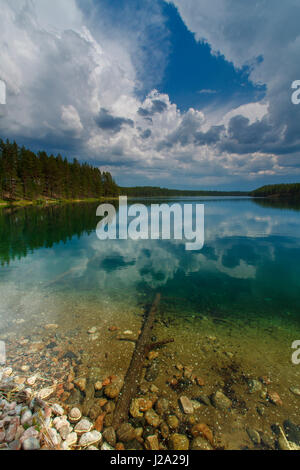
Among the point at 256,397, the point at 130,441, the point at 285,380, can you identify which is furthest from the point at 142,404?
the point at 285,380

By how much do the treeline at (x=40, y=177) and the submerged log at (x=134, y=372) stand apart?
89.2 metres

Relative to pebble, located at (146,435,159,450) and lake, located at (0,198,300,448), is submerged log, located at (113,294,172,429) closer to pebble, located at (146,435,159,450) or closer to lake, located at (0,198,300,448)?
lake, located at (0,198,300,448)

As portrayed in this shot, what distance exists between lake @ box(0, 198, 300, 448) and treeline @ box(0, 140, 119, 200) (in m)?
74.5

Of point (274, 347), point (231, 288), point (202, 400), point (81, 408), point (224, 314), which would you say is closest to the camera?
point (81, 408)

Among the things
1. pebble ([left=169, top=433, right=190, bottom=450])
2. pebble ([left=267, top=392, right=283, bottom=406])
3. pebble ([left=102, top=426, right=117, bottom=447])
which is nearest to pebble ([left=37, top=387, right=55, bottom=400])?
pebble ([left=102, top=426, right=117, bottom=447])

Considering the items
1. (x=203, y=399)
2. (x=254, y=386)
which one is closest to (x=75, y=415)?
(x=203, y=399)

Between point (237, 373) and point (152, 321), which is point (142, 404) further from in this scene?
point (152, 321)

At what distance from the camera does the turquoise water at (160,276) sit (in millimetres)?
10828

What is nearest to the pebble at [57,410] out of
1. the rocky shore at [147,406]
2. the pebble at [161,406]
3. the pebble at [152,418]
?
the rocky shore at [147,406]

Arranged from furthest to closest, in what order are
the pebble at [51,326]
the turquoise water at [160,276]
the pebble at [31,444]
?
the turquoise water at [160,276]
the pebble at [51,326]
the pebble at [31,444]

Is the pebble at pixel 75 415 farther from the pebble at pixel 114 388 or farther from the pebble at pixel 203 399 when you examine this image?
the pebble at pixel 203 399

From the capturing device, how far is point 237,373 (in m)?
6.29

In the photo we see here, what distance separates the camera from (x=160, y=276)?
48.9ft
